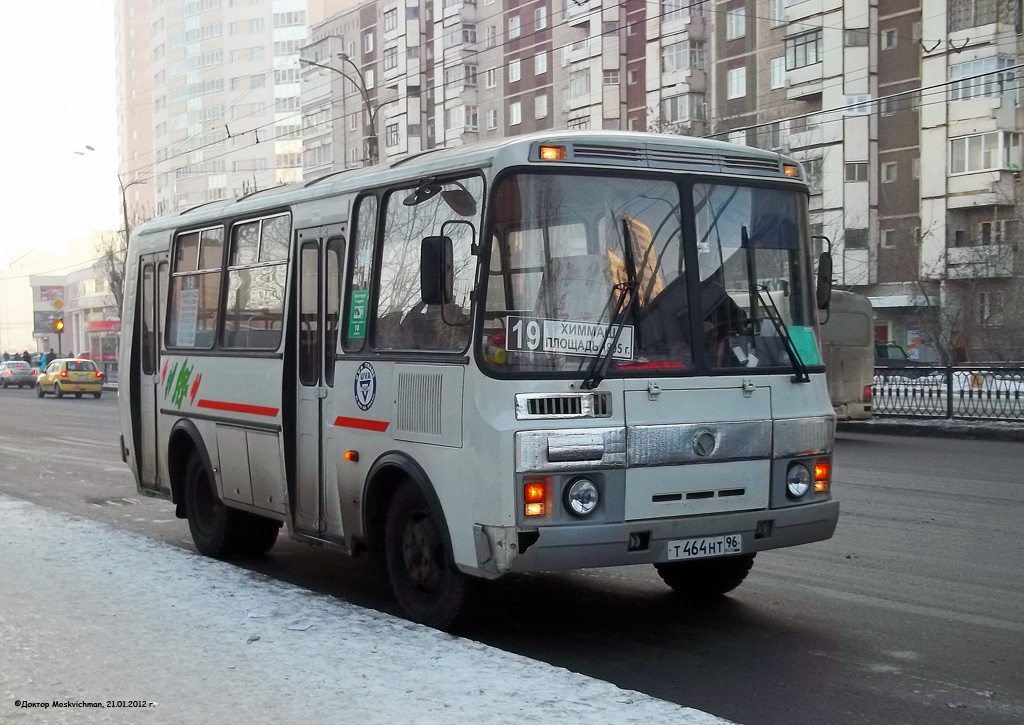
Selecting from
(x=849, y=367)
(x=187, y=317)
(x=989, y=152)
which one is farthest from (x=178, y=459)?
Result: (x=989, y=152)

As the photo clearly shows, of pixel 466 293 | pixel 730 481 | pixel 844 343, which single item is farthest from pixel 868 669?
pixel 844 343

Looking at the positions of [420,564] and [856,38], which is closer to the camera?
[420,564]

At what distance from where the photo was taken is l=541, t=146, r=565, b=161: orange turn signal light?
6.49 m

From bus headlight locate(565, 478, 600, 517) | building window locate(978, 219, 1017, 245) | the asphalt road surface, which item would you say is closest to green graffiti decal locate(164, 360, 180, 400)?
the asphalt road surface

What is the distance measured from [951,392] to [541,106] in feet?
172

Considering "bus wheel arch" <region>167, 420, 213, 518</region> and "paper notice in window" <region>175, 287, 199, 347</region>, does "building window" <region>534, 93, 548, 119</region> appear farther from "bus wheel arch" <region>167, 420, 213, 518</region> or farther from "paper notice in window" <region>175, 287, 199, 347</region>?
"bus wheel arch" <region>167, 420, 213, 518</region>

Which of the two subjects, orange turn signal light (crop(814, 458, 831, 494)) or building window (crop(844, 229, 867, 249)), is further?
building window (crop(844, 229, 867, 249))

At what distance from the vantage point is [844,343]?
2133 centimetres

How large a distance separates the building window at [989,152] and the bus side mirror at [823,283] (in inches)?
1768

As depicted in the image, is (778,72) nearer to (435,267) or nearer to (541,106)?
(541,106)

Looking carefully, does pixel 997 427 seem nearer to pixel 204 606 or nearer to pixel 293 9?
pixel 204 606

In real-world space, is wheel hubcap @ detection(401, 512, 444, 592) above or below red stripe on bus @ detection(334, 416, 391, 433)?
below

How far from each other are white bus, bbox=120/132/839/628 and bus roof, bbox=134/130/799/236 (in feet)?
0.05

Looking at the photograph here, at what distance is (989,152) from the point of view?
4906cm
